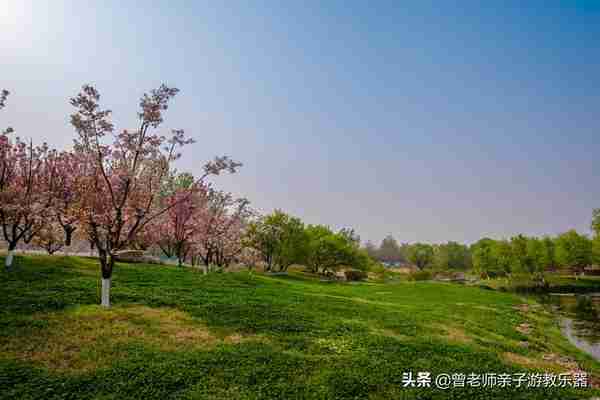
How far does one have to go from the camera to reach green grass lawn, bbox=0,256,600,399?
690 cm

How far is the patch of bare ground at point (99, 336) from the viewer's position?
7629 millimetres

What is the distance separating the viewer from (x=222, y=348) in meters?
8.96

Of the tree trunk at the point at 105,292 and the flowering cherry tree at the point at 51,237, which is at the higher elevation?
the flowering cherry tree at the point at 51,237

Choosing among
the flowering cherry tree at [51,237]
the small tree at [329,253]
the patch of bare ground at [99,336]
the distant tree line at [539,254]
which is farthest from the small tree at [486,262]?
the flowering cherry tree at [51,237]

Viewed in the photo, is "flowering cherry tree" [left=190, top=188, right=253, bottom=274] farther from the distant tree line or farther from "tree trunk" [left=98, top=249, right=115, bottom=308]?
the distant tree line

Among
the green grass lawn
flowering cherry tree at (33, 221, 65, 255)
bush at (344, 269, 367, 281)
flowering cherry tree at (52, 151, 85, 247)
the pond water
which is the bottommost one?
bush at (344, 269, 367, 281)

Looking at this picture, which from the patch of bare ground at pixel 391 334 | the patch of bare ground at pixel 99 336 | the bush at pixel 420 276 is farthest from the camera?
the bush at pixel 420 276

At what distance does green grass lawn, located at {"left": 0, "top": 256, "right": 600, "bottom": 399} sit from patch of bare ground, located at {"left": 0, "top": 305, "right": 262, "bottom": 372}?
30 millimetres

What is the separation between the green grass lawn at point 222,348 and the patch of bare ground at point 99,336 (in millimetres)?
30

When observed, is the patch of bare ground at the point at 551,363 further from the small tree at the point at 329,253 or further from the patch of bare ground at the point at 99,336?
the small tree at the point at 329,253

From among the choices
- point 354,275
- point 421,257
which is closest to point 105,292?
point 354,275

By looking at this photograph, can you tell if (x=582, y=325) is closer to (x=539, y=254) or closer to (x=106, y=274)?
(x=106, y=274)

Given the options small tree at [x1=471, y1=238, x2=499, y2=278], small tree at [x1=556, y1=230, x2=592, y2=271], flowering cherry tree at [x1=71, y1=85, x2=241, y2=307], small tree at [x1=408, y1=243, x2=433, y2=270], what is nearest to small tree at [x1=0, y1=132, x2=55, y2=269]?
flowering cherry tree at [x1=71, y1=85, x2=241, y2=307]

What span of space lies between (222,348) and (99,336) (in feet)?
11.4
